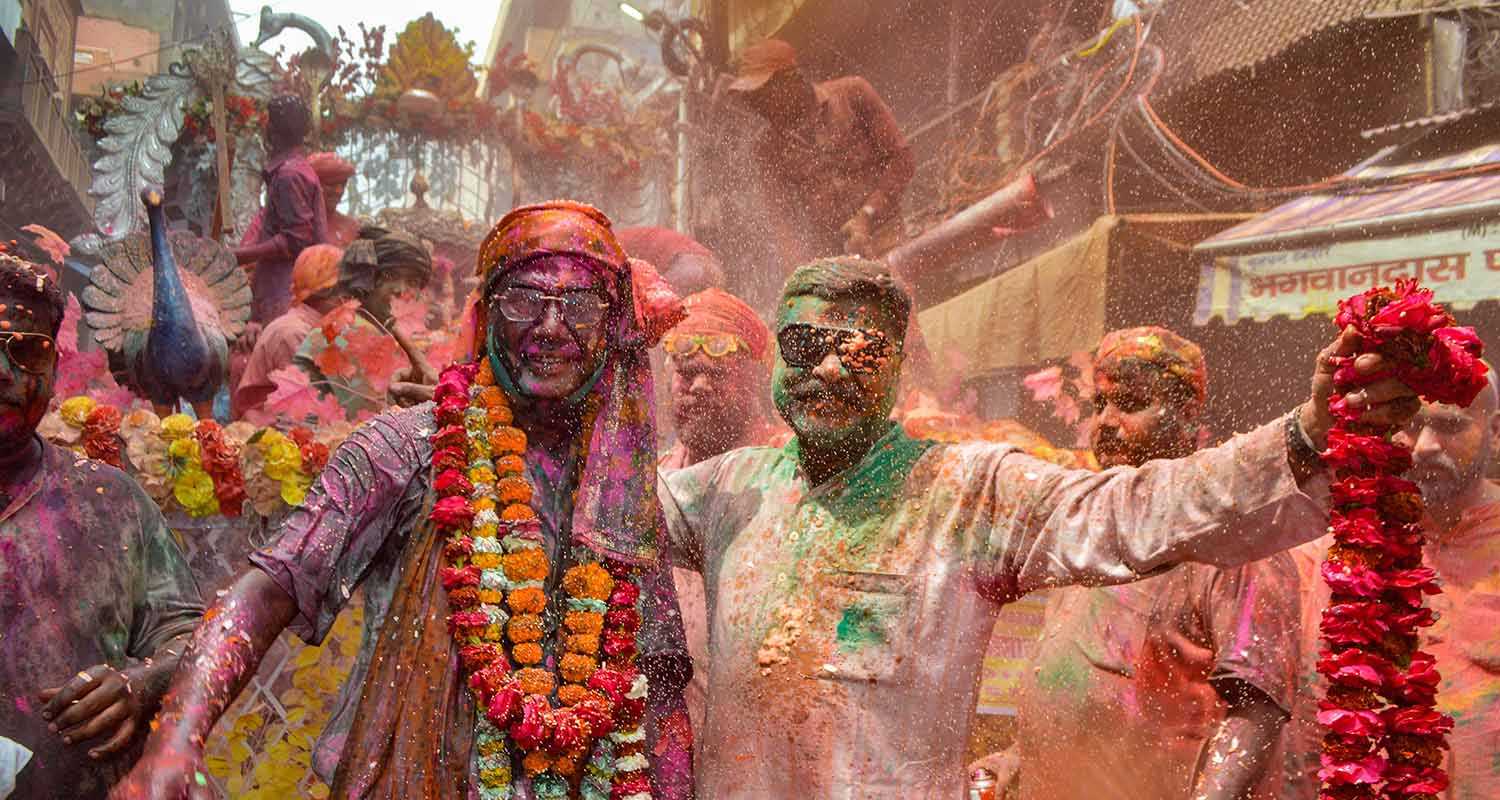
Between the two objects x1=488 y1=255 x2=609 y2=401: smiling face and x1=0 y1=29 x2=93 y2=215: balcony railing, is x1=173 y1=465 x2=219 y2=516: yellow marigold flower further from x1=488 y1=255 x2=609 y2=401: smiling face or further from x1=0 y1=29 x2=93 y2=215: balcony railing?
x1=0 y1=29 x2=93 y2=215: balcony railing

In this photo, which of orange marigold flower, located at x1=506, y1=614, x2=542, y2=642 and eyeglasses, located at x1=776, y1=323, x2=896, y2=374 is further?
eyeglasses, located at x1=776, y1=323, x2=896, y2=374

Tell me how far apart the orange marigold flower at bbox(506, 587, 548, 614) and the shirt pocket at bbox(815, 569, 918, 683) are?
2.11 feet

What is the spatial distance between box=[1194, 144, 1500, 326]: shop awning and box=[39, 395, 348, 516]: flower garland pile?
18.4 ft

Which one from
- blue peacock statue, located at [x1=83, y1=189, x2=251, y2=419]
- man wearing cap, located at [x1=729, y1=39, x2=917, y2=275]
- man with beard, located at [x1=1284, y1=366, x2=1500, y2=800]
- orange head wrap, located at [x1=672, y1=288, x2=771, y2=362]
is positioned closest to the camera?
man with beard, located at [x1=1284, y1=366, x2=1500, y2=800]

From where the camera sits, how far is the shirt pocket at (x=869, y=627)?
2.75m

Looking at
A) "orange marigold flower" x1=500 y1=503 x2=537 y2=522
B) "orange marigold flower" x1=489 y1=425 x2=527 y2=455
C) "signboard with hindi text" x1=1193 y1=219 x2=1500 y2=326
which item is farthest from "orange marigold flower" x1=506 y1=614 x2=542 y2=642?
"signboard with hindi text" x1=1193 y1=219 x2=1500 y2=326

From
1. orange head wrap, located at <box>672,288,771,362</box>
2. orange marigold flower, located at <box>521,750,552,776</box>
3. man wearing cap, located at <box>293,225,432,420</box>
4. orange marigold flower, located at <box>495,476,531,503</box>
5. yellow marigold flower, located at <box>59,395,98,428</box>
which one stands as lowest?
orange marigold flower, located at <box>521,750,552,776</box>

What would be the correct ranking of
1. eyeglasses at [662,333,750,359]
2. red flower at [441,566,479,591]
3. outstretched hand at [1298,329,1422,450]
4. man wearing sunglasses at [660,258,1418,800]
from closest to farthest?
outstretched hand at [1298,329,1422,450] < man wearing sunglasses at [660,258,1418,800] < red flower at [441,566,479,591] < eyeglasses at [662,333,750,359]

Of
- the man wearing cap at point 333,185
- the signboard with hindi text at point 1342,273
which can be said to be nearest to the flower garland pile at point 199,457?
the signboard with hindi text at point 1342,273

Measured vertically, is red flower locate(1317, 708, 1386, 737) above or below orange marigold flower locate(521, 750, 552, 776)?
above

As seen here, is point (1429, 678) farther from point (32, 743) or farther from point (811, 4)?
point (811, 4)

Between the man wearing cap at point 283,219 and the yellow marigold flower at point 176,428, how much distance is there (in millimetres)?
5632

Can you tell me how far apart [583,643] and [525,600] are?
16 cm

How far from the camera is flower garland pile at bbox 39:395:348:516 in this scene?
4.59 meters
